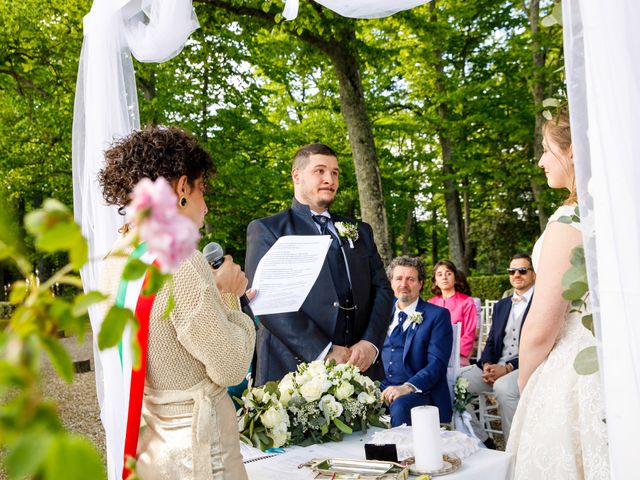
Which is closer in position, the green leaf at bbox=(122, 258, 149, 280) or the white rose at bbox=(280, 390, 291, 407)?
the green leaf at bbox=(122, 258, 149, 280)

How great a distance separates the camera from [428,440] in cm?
218

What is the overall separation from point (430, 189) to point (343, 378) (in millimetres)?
14271

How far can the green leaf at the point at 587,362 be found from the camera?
5.99 ft

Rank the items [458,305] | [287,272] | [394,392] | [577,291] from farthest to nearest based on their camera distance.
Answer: [458,305] → [394,392] → [287,272] → [577,291]

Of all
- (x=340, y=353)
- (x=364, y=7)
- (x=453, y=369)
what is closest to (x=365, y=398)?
(x=340, y=353)

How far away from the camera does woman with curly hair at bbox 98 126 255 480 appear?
5.88ft

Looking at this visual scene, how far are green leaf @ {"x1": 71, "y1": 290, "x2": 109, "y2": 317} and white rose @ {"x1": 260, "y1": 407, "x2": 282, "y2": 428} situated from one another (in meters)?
2.09

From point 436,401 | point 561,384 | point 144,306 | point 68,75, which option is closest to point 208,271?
point 144,306

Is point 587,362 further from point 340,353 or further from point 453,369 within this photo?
point 453,369

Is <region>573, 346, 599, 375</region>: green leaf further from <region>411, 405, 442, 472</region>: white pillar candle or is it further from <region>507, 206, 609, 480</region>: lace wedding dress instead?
<region>411, 405, 442, 472</region>: white pillar candle

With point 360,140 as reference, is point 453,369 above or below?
below

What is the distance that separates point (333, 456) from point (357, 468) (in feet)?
1.04

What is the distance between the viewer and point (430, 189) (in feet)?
54.8

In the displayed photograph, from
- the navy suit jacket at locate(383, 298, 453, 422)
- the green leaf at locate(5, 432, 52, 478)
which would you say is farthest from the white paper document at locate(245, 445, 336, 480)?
the navy suit jacket at locate(383, 298, 453, 422)
